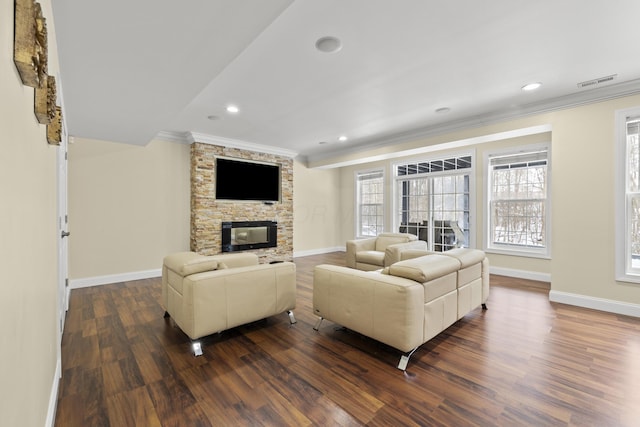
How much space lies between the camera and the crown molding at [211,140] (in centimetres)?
524

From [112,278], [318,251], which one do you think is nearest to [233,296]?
[112,278]

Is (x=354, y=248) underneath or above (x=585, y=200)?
underneath

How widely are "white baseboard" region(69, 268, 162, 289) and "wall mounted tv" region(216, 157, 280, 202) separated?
1.78 metres

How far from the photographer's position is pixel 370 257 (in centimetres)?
496

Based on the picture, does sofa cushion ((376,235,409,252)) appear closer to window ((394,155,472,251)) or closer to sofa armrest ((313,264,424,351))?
window ((394,155,472,251))

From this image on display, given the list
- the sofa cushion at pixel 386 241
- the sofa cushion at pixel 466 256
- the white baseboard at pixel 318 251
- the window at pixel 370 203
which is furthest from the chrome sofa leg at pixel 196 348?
the window at pixel 370 203

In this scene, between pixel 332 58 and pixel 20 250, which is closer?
pixel 20 250

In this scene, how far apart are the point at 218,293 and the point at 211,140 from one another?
3.86 m

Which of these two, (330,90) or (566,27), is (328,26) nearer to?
(330,90)

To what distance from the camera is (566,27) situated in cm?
224

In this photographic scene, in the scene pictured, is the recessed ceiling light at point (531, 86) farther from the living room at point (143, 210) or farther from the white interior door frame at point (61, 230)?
the white interior door frame at point (61, 230)

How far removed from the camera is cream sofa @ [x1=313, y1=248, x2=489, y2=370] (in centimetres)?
213

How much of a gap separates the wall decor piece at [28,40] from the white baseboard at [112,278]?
4.56 m

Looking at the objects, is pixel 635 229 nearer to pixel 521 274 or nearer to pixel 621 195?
pixel 621 195
